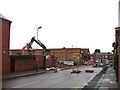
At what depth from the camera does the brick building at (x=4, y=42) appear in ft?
136

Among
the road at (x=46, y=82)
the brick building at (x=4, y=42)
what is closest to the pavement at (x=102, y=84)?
the road at (x=46, y=82)

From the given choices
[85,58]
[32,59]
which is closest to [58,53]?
[85,58]

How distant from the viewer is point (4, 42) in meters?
42.3

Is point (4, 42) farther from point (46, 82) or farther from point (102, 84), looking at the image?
point (102, 84)

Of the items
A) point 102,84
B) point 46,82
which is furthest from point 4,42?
point 102,84

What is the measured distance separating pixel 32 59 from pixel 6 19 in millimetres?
17016

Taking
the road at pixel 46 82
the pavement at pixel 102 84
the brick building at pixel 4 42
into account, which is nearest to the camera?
the pavement at pixel 102 84

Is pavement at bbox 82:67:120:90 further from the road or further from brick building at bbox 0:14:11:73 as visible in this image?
brick building at bbox 0:14:11:73

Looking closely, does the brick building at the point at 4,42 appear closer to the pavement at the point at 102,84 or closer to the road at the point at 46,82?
the road at the point at 46,82

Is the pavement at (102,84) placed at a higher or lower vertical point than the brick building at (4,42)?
lower

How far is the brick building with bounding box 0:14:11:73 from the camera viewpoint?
41375 mm

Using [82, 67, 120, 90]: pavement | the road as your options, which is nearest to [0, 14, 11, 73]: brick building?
the road

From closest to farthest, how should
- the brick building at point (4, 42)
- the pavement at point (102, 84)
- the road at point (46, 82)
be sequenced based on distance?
the pavement at point (102, 84)
the road at point (46, 82)
the brick building at point (4, 42)

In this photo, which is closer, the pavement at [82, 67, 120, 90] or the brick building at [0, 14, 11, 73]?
the pavement at [82, 67, 120, 90]
